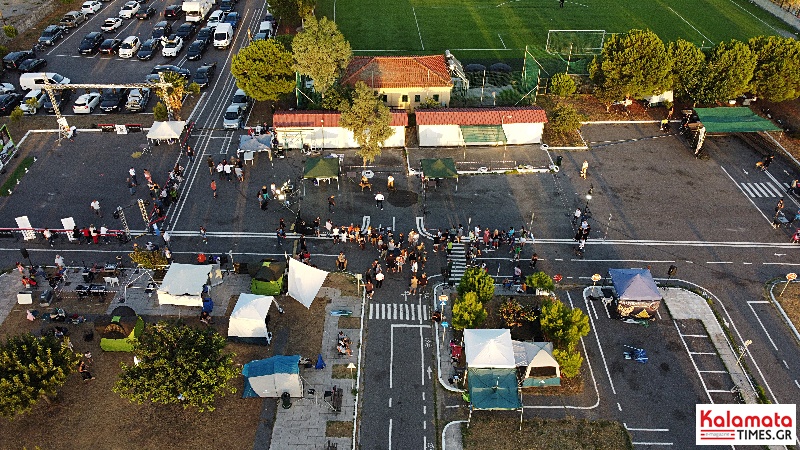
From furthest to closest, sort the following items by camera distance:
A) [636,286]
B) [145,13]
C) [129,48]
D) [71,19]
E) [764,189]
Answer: [145,13]
[71,19]
[129,48]
[764,189]
[636,286]

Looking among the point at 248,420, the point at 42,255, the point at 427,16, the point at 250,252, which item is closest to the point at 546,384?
the point at 248,420

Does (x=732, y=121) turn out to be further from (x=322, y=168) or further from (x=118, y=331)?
(x=118, y=331)

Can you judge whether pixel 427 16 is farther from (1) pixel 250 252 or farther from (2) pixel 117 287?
(2) pixel 117 287

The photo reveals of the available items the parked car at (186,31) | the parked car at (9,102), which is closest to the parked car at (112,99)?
the parked car at (9,102)

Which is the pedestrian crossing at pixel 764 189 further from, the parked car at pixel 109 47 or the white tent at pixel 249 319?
the parked car at pixel 109 47

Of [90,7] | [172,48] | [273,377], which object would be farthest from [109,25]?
[273,377]

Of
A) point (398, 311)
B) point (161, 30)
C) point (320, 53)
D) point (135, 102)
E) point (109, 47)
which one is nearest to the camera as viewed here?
point (398, 311)

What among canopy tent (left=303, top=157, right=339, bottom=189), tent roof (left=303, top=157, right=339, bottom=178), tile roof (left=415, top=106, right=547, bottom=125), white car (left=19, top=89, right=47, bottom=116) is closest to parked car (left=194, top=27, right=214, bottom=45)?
white car (left=19, top=89, right=47, bottom=116)

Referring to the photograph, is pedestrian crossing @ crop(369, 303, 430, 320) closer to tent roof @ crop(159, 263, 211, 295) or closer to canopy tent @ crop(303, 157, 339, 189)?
tent roof @ crop(159, 263, 211, 295)
